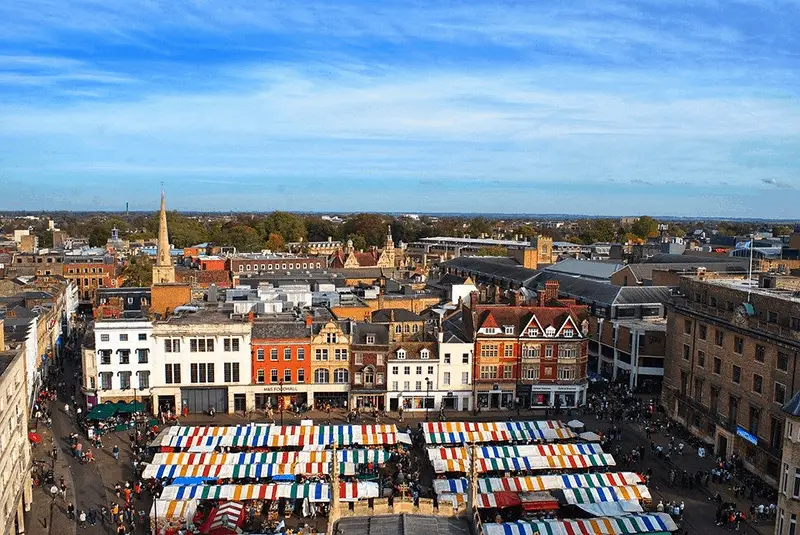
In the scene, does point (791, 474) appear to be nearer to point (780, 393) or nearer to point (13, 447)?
point (780, 393)

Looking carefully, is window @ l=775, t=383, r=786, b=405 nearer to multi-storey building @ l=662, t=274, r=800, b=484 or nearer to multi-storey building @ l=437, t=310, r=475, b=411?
multi-storey building @ l=662, t=274, r=800, b=484

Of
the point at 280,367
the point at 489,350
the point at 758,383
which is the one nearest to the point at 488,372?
the point at 489,350

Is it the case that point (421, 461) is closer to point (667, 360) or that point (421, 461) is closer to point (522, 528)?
point (522, 528)

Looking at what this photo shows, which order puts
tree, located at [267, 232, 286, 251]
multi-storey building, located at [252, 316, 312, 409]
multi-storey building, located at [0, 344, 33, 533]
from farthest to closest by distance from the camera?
tree, located at [267, 232, 286, 251], multi-storey building, located at [252, 316, 312, 409], multi-storey building, located at [0, 344, 33, 533]

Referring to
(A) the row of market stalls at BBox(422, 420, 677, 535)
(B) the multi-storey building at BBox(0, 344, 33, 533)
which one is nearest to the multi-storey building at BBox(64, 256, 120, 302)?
(B) the multi-storey building at BBox(0, 344, 33, 533)

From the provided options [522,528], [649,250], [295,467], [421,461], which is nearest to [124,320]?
[295,467]

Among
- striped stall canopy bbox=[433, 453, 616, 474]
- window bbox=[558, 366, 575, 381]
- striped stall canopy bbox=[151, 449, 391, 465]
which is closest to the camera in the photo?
striped stall canopy bbox=[151, 449, 391, 465]

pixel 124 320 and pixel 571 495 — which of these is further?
pixel 124 320
